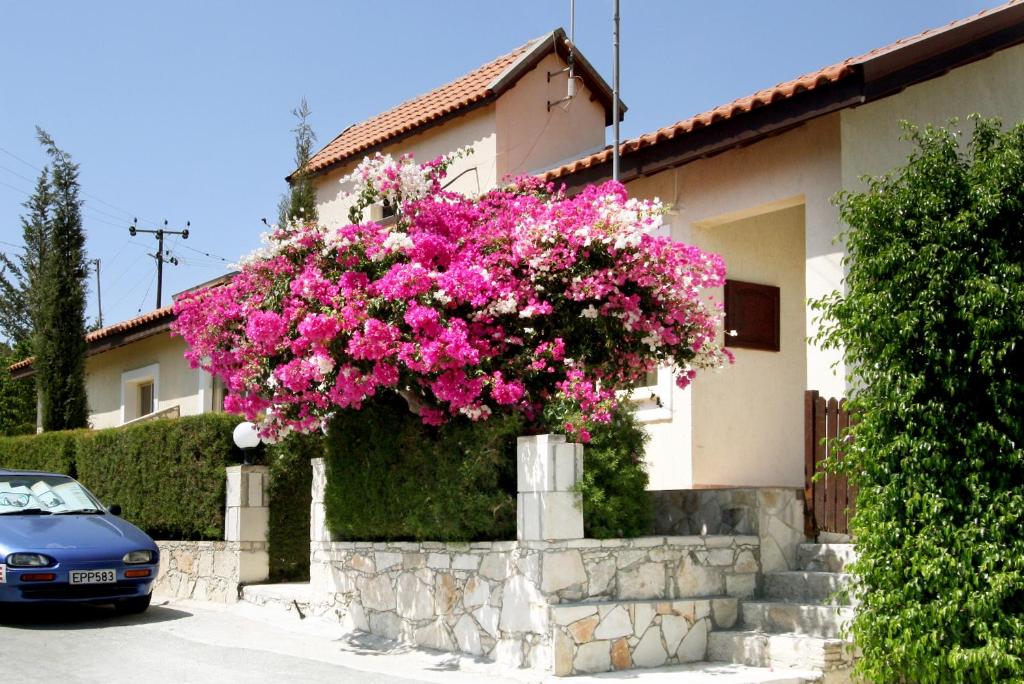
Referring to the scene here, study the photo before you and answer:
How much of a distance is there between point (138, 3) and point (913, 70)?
26.7 ft

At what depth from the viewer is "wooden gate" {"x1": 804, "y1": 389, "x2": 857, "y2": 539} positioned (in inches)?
373

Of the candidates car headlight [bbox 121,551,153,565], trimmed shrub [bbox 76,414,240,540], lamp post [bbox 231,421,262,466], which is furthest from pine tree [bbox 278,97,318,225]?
car headlight [bbox 121,551,153,565]

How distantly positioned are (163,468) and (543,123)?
26.1 feet

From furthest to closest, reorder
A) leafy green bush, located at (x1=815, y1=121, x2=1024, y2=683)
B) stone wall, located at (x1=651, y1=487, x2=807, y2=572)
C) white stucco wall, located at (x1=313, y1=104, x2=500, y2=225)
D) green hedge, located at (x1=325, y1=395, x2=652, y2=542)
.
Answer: white stucco wall, located at (x1=313, y1=104, x2=500, y2=225), stone wall, located at (x1=651, y1=487, x2=807, y2=572), green hedge, located at (x1=325, y1=395, x2=652, y2=542), leafy green bush, located at (x1=815, y1=121, x2=1024, y2=683)

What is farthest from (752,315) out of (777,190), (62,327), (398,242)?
(62,327)

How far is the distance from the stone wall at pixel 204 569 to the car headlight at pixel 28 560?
268 cm

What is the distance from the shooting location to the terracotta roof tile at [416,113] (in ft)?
57.1

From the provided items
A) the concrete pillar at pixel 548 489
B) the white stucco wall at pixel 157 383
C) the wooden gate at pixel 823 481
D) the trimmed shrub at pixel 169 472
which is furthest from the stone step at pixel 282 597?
the white stucco wall at pixel 157 383

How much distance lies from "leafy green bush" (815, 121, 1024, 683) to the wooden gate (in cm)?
140

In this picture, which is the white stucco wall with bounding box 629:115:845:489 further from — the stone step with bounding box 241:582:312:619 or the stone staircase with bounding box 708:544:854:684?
the stone step with bounding box 241:582:312:619

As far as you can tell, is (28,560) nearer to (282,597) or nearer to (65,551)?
(65,551)

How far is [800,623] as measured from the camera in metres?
8.62

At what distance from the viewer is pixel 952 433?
752 centimetres

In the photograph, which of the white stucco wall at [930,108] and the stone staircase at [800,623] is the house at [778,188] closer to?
the white stucco wall at [930,108]
